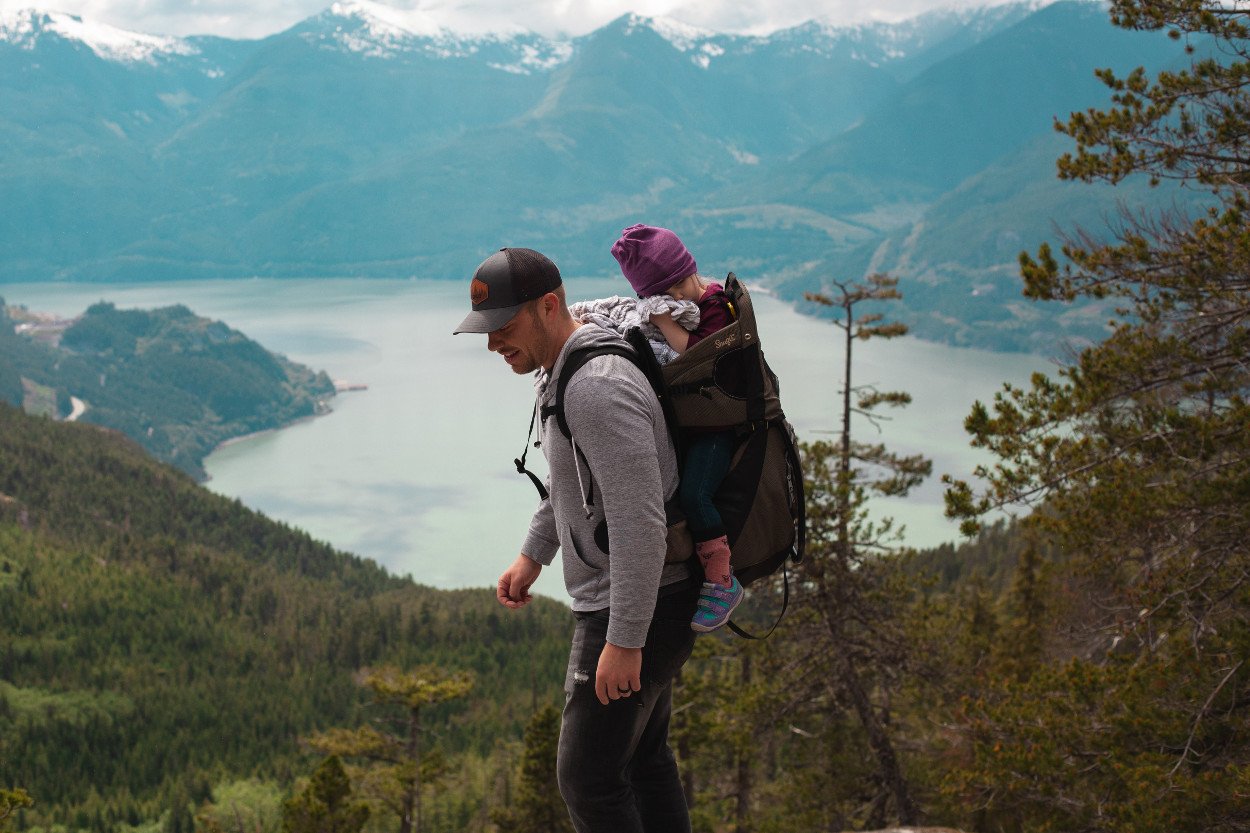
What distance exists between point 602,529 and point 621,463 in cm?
32

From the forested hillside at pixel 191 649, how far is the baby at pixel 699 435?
46575 millimetres

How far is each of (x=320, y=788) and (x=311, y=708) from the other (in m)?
60.1

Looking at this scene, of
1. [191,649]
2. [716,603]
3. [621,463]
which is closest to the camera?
[621,463]

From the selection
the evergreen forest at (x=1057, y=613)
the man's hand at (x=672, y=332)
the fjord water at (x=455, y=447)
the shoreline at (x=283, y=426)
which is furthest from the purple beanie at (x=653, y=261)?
the shoreline at (x=283, y=426)

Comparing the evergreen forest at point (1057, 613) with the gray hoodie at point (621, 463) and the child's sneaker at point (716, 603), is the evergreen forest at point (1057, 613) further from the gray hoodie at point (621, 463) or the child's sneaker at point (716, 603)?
the gray hoodie at point (621, 463)

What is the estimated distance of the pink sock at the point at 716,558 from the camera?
3283 mm

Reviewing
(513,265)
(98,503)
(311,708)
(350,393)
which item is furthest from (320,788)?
(350,393)

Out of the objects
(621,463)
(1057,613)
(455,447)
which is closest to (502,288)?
(621,463)

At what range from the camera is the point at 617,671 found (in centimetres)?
323

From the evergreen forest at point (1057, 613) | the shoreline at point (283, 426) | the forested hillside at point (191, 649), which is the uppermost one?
the shoreline at point (283, 426)

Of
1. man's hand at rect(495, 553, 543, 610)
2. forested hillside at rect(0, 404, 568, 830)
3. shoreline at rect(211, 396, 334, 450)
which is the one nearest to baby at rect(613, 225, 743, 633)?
man's hand at rect(495, 553, 543, 610)

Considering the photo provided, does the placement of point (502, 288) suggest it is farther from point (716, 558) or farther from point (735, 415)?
point (716, 558)

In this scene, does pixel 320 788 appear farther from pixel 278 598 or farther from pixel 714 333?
pixel 278 598

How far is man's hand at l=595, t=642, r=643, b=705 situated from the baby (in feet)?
0.89
